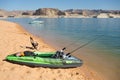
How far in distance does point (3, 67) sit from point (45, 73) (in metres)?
2.71

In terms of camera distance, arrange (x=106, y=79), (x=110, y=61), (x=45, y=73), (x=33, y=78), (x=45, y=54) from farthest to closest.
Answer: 1. (x=110, y=61)
2. (x=45, y=54)
3. (x=106, y=79)
4. (x=45, y=73)
5. (x=33, y=78)

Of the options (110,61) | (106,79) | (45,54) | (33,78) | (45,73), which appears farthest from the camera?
(110,61)

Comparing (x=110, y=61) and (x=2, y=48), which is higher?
(x=2, y=48)

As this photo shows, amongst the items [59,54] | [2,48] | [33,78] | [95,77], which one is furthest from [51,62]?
[2,48]

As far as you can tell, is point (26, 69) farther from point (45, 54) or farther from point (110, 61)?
point (110, 61)

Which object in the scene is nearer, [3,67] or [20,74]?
[20,74]

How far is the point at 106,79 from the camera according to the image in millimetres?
13789

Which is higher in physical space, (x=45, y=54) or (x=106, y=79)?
(x=45, y=54)

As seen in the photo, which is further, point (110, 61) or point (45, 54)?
point (110, 61)

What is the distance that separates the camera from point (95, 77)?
13836mm

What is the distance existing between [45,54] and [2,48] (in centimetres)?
484

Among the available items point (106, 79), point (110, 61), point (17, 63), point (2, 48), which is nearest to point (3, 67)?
point (17, 63)

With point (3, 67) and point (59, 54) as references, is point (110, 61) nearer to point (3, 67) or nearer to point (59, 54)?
point (59, 54)

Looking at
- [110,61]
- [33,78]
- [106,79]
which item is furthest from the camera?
[110,61]
